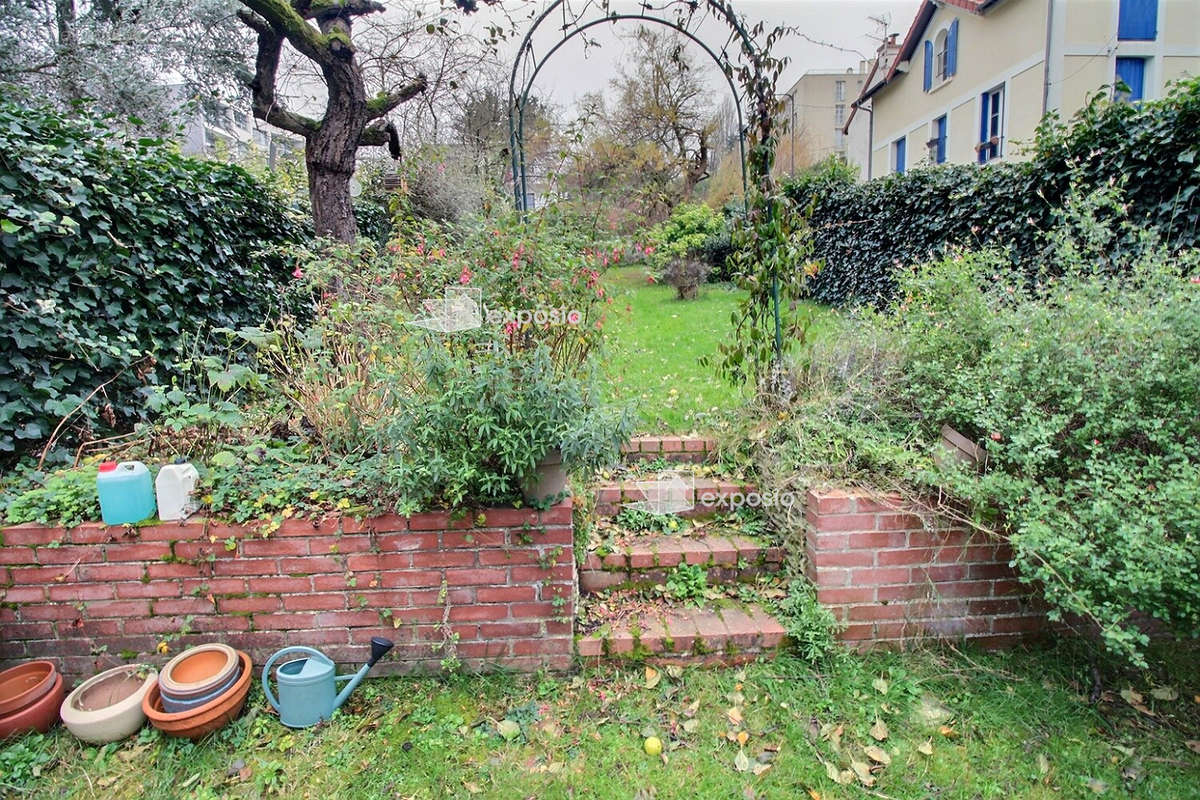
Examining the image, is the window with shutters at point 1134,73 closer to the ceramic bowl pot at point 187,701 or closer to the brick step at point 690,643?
the brick step at point 690,643

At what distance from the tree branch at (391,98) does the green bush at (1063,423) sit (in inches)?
189

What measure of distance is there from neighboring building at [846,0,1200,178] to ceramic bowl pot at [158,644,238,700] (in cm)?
1007

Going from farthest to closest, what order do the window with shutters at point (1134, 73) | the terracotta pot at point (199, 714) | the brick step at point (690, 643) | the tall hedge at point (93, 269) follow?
the window with shutters at point (1134, 73), the tall hedge at point (93, 269), the brick step at point (690, 643), the terracotta pot at point (199, 714)

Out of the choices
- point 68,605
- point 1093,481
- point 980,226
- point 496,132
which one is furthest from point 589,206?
point 496,132

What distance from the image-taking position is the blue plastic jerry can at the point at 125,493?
1.95 meters

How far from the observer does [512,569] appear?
206 cm

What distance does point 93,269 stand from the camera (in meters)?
2.74

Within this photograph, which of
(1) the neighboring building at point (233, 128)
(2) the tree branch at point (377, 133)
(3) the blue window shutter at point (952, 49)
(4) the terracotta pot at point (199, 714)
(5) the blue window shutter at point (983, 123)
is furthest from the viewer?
(3) the blue window shutter at point (952, 49)

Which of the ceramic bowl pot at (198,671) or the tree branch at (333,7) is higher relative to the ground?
the tree branch at (333,7)

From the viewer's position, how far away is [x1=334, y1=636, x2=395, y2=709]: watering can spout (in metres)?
1.92

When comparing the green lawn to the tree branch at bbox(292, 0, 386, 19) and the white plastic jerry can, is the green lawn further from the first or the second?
the tree branch at bbox(292, 0, 386, 19)

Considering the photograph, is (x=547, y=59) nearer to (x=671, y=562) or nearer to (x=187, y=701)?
(x=671, y=562)

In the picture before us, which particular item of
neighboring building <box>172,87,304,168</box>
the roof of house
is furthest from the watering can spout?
the roof of house

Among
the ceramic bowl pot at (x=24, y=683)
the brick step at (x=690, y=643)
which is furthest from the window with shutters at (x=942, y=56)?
the ceramic bowl pot at (x=24, y=683)
